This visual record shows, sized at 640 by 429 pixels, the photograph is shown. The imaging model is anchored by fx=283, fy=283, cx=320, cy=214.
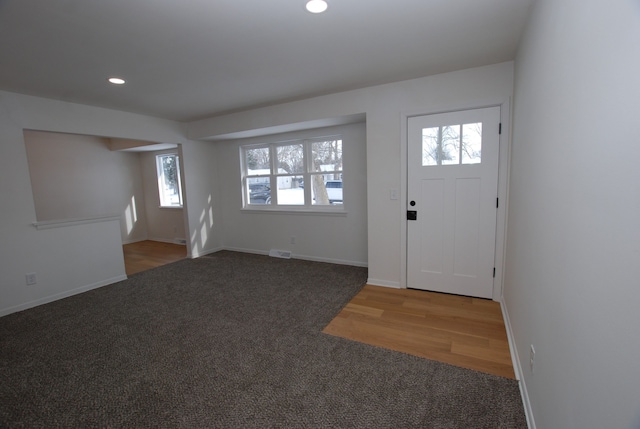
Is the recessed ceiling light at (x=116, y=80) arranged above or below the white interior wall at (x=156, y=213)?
above

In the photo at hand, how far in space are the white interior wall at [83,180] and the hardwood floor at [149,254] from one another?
23.8 inches

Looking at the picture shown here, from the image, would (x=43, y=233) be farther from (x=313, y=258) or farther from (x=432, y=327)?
(x=432, y=327)

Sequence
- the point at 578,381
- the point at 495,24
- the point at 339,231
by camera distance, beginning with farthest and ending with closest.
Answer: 1. the point at 339,231
2. the point at 495,24
3. the point at 578,381

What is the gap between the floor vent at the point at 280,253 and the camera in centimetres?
496

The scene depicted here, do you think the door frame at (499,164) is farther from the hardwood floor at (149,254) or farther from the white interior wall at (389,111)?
the hardwood floor at (149,254)

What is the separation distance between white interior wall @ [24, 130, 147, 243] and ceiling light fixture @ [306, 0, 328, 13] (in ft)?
14.8

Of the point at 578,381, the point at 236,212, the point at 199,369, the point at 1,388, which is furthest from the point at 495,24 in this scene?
the point at 236,212

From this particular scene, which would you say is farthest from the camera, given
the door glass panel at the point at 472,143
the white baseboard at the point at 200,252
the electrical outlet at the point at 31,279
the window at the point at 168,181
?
the window at the point at 168,181

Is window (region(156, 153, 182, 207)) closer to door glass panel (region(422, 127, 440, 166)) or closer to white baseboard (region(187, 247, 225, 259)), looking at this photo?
white baseboard (region(187, 247, 225, 259))

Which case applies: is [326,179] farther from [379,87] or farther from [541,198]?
[541,198]

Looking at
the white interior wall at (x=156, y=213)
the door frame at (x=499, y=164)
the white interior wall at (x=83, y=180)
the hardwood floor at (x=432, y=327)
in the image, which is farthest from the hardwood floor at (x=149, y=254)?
the door frame at (x=499, y=164)

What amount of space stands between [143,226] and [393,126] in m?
6.35

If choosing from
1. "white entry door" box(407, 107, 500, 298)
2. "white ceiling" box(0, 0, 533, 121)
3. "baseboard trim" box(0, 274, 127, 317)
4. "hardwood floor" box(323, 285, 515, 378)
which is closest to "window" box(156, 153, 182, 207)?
"baseboard trim" box(0, 274, 127, 317)

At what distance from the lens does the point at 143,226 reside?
680cm
